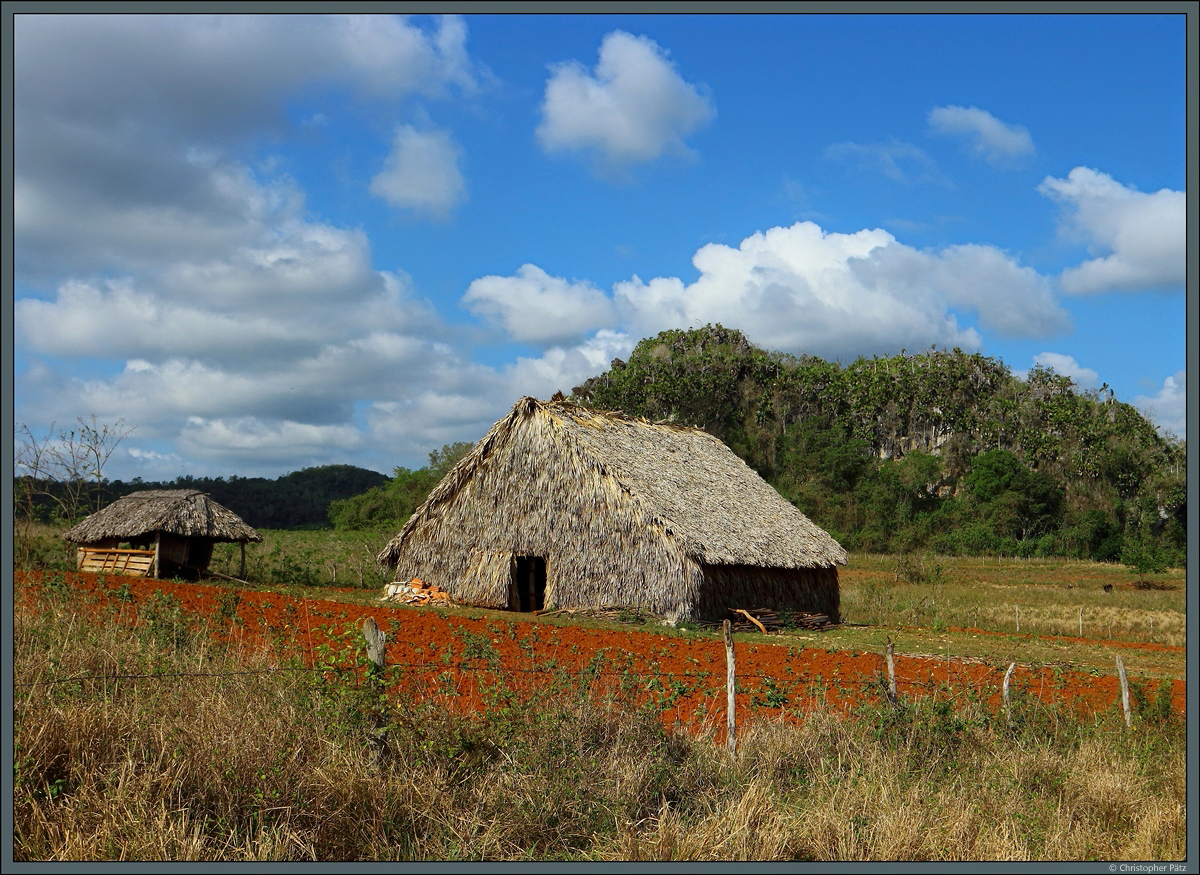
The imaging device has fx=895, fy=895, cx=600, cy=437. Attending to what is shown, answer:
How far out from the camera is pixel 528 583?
2253 centimetres

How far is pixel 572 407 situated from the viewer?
75.2ft

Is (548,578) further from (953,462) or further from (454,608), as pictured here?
(953,462)

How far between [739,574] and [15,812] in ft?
54.9

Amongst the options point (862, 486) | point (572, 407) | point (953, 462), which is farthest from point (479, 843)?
point (953, 462)

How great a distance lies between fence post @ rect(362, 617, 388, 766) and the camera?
5.54 meters

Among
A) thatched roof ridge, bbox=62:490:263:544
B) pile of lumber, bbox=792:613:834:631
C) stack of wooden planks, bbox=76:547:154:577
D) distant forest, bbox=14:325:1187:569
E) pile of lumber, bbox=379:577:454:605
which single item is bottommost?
pile of lumber, bbox=792:613:834:631

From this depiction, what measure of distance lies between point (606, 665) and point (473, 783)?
14.0 ft

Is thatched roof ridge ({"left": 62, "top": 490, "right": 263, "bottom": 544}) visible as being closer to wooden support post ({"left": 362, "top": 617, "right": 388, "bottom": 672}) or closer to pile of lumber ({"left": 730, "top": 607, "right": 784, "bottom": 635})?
pile of lumber ({"left": 730, "top": 607, "right": 784, "bottom": 635})

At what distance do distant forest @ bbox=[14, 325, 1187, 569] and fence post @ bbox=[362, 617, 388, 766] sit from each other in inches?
1653

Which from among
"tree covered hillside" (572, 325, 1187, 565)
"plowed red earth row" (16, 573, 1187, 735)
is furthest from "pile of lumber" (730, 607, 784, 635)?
"tree covered hillside" (572, 325, 1187, 565)

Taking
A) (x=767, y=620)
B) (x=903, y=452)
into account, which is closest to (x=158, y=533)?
(x=767, y=620)

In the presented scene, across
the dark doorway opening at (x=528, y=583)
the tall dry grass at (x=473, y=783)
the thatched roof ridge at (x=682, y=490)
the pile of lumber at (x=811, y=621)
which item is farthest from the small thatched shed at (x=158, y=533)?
the tall dry grass at (x=473, y=783)

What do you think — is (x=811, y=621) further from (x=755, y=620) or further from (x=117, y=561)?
(x=117, y=561)

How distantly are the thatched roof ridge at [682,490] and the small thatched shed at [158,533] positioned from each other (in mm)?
5555
